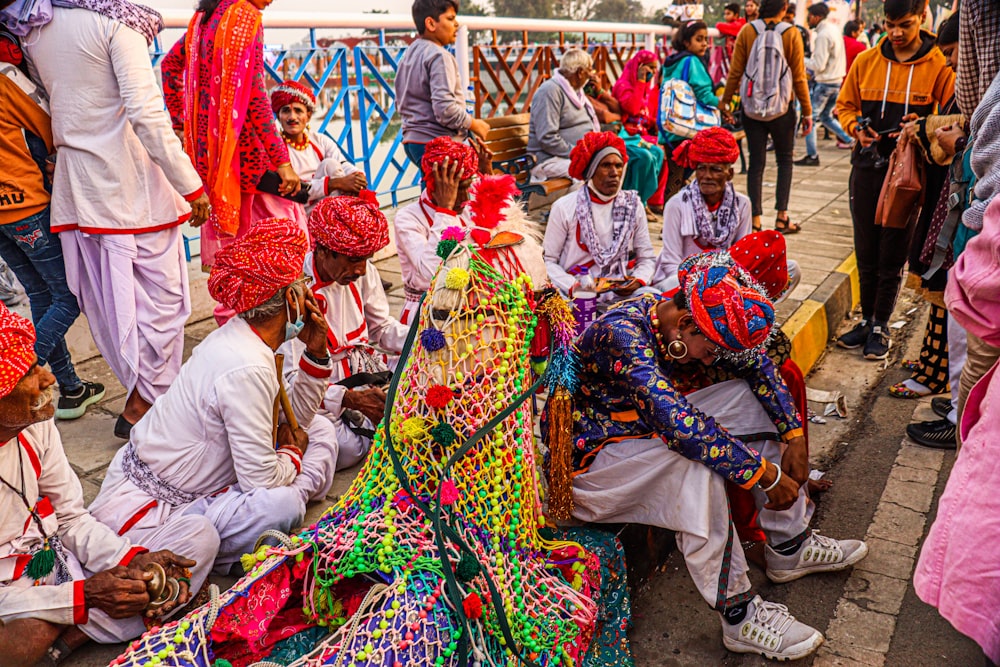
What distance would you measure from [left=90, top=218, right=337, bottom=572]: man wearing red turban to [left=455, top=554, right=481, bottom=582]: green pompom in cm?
99

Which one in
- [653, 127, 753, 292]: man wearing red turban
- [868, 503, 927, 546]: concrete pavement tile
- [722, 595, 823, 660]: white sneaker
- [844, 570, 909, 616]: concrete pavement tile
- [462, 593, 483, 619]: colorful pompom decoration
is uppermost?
[653, 127, 753, 292]: man wearing red turban

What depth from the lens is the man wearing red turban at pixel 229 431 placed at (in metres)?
2.81

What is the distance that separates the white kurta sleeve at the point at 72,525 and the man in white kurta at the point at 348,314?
1183 mm

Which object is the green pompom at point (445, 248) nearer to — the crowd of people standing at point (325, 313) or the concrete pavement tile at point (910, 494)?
the crowd of people standing at point (325, 313)

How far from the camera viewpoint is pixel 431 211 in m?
4.70

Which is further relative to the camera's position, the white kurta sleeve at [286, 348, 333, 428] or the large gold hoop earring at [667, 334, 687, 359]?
the white kurta sleeve at [286, 348, 333, 428]

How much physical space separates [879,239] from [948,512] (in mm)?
3585

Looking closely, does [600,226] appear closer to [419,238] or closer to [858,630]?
[419,238]

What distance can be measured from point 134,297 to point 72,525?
4.77ft

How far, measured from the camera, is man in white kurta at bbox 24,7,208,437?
11.4 feet

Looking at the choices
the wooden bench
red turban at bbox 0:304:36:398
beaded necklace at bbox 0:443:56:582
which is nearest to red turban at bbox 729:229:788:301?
red turban at bbox 0:304:36:398

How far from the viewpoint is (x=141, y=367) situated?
3885mm

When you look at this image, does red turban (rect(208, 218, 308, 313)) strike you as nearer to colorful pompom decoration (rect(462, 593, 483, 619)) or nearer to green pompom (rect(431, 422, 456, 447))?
green pompom (rect(431, 422, 456, 447))

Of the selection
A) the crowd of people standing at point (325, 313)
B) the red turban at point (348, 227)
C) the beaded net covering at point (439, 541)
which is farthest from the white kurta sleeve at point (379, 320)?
the beaded net covering at point (439, 541)
